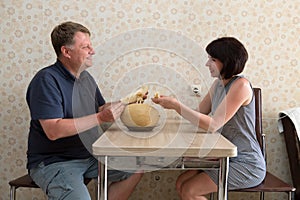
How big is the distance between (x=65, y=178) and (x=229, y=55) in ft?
3.05

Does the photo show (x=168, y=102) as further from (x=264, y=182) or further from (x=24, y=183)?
(x=24, y=183)

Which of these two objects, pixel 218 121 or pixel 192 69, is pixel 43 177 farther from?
pixel 192 69

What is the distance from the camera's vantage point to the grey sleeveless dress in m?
2.15

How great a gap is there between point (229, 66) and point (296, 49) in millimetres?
702

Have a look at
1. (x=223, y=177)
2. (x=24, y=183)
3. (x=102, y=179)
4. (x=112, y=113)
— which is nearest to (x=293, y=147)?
(x=223, y=177)

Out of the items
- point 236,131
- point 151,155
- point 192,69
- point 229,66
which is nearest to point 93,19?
point 192,69

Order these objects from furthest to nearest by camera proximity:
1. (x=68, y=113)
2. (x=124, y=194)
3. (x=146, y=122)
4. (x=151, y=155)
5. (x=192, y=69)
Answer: (x=192, y=69) < (x=124, y=194) < (x=68, y=113) < (x=146, y=122) < (x=151, y=155)

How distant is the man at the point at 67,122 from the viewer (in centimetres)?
203

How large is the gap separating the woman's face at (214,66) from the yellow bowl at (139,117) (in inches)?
17.3

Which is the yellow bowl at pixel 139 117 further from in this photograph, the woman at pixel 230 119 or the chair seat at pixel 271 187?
the chair seat at pixel 271 187

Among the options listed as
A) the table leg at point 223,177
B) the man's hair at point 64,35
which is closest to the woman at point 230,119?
the table leg at point 223,177

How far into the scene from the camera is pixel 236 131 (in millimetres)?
2242

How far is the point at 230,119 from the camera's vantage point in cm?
223

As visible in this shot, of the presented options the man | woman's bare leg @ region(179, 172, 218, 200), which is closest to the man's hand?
the man
